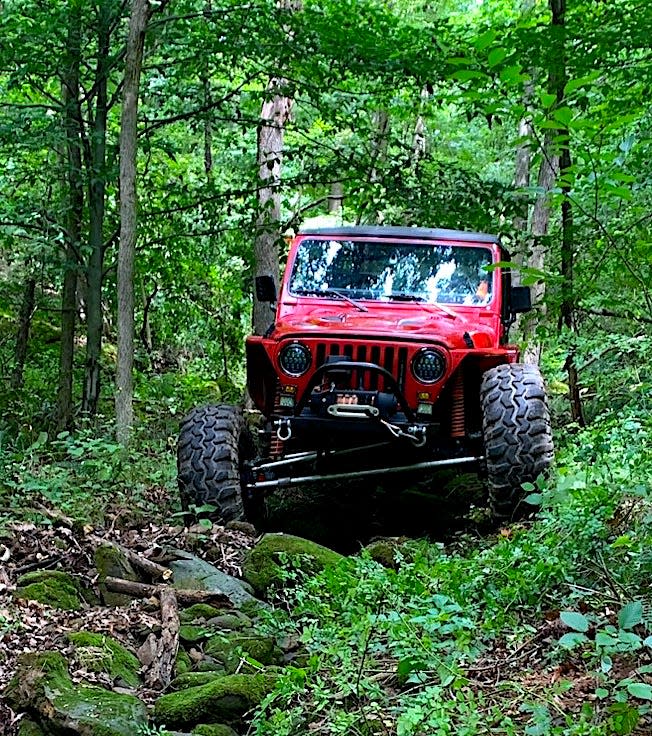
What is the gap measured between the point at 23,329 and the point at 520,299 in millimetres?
6981

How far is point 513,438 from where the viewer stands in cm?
546

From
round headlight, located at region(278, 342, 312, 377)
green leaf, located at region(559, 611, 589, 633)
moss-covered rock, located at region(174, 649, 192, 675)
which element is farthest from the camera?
round headlight, located at region(278, 342, 312, 377)

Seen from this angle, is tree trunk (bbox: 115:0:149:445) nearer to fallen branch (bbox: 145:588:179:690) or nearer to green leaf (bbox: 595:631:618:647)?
fallen branch (bbox: 145:588:179:690)

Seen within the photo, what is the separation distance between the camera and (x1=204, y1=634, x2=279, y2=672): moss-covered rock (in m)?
3.62

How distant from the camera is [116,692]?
10.5 feet

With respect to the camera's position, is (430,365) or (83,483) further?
(83,483)

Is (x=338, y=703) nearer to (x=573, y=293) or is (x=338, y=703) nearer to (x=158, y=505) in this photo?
(x=158, y=505)

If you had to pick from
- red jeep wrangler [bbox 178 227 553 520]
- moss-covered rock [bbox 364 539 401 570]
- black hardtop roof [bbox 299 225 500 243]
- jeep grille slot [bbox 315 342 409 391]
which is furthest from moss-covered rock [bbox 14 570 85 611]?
black hardtop roof [bbox 299 225 500 243]

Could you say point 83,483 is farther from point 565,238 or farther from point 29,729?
point 565,238

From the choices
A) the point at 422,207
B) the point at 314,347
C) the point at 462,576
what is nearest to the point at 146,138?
the point at 422,207

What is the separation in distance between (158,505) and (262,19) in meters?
4.68

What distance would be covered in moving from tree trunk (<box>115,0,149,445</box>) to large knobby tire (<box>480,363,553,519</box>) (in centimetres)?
330

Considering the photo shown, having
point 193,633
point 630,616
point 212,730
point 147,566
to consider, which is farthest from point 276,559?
point 630,616

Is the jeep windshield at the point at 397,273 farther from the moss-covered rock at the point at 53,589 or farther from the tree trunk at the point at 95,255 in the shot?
the moss-covered rock at the point at 53,589
